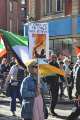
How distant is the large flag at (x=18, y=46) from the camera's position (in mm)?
12641

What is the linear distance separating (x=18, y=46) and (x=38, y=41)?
3.27 feet

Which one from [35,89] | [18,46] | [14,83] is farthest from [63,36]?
[35,89]

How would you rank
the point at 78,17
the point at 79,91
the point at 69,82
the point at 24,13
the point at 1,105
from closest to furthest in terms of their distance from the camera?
the point at 79,91, the point at 1,105, the point at 69,82, the point at 78,17, the point at 24,13

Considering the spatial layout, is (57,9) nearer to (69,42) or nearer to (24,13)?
(69,42)

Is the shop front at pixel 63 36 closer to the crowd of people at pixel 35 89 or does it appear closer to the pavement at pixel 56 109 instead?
the crowd of people at pixel 35 89

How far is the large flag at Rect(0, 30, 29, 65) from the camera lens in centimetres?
1264

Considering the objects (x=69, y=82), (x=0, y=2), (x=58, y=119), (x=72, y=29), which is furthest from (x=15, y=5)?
(x=58, y=119)

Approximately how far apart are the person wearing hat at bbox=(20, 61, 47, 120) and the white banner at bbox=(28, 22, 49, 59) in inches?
118

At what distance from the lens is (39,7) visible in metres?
34.5

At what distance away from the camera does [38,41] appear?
1232 centimetres

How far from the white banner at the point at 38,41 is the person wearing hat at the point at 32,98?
118 inches

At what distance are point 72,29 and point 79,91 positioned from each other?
18.0m

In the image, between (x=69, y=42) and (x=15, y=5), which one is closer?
(x=69, y=42)

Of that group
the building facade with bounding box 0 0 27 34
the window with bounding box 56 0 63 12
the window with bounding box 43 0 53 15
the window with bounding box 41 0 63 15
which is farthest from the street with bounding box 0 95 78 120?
the building facade with bounding box 0 0 27 34
